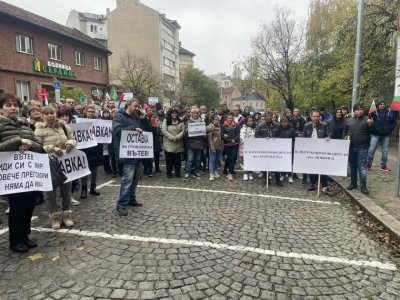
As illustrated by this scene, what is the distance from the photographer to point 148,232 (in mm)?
4961

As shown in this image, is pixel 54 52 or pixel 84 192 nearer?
pixel 84 192

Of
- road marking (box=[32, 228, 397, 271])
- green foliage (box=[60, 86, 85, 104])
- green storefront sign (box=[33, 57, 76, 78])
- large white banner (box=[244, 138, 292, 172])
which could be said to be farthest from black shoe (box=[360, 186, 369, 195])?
green storefront sign (box=[33, 57, 76, 78])

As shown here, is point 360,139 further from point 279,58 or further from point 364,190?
point 279,58

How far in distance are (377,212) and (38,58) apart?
24.4m

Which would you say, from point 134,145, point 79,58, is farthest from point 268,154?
point 79,58

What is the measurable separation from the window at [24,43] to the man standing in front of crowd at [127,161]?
66.3 ft

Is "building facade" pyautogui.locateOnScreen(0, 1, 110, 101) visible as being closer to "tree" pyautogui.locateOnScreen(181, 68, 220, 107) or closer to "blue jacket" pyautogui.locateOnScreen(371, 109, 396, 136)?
A: "blue jacket" pyautogui.locateOnScreen(371, 109, 396, 136)

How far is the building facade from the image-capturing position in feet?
68.8

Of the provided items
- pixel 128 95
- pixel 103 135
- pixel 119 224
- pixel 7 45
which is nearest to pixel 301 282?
pixel 119 224

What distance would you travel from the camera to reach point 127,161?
233 inches

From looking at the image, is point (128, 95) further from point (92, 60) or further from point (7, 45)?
point (92, 60)

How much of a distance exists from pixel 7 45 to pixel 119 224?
20.6m

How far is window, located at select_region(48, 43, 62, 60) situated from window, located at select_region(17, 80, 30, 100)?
356cm

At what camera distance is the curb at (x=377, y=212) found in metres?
5.09
